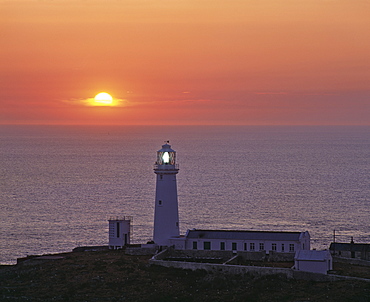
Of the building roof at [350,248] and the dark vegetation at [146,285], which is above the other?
the building roof at [350,248]

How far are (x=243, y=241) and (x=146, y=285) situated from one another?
1161 cm

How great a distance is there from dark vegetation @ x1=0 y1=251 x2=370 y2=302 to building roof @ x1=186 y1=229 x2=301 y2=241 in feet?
19.6

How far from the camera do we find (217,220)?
9431 cm

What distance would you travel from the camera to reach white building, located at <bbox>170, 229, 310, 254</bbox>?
57.8 m

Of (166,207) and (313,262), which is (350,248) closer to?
(313,262)

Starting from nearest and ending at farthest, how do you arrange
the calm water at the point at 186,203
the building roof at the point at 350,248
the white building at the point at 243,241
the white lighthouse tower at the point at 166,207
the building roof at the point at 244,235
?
the white building at the point at 243,241, the building roof at the point at 244,235, the building roof at the point at 350,248, the white lighthouse tower at the point at 166,207, the calm water at the point at 186,203

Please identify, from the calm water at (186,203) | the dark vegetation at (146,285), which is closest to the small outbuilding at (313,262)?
the dark vegetation at (146,285)

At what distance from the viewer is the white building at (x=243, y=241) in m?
57.8

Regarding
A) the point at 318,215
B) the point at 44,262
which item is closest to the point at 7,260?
the point at 44,262

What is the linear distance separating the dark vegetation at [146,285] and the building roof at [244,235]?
5.98 metres

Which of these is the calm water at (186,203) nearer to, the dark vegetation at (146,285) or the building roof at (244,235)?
the building roof at (244,235)

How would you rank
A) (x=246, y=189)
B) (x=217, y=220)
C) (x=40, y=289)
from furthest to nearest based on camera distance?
(x=246, y=189), (x=217, y=220), (x=40, y=289)

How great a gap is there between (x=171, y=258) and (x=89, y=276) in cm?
754

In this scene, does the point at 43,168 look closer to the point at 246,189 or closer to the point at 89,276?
the point at 246,189
